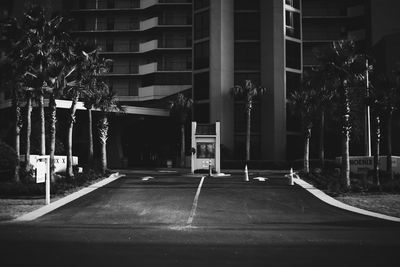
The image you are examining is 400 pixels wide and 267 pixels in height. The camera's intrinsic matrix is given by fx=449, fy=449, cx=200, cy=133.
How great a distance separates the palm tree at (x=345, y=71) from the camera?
86.1 feet

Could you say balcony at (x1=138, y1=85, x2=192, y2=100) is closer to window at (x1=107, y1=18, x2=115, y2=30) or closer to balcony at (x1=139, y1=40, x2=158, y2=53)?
balcony at (x1=139, y1=40, x2=158, y2=53)

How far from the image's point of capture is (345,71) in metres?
26.2

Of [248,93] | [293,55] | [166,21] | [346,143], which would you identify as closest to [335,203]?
[346,143]

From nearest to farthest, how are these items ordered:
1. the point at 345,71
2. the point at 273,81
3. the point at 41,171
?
the point at 41,171
the point at 345,71
the point at 273,81

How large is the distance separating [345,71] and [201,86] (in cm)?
3317

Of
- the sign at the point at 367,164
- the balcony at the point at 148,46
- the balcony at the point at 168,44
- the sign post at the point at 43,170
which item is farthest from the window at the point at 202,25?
the sign post at the point at 43,170

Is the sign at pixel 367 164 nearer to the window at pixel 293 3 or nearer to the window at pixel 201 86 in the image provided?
the window at pixel 201 86

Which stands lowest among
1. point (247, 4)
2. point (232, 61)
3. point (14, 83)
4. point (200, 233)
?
point (200, 233)

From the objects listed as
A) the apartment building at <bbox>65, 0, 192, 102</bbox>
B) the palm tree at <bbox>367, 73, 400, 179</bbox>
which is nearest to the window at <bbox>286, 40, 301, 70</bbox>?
the apartment building at <bbox>65, 0, 192, 102</bbox>

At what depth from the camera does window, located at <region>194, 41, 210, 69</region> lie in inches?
2277

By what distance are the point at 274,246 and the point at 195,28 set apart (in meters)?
52.5

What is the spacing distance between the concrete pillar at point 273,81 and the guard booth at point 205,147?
20.8 meters

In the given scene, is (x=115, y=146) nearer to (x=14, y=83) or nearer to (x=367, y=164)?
(x=14, y=83)

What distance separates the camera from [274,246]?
10.5 metres
